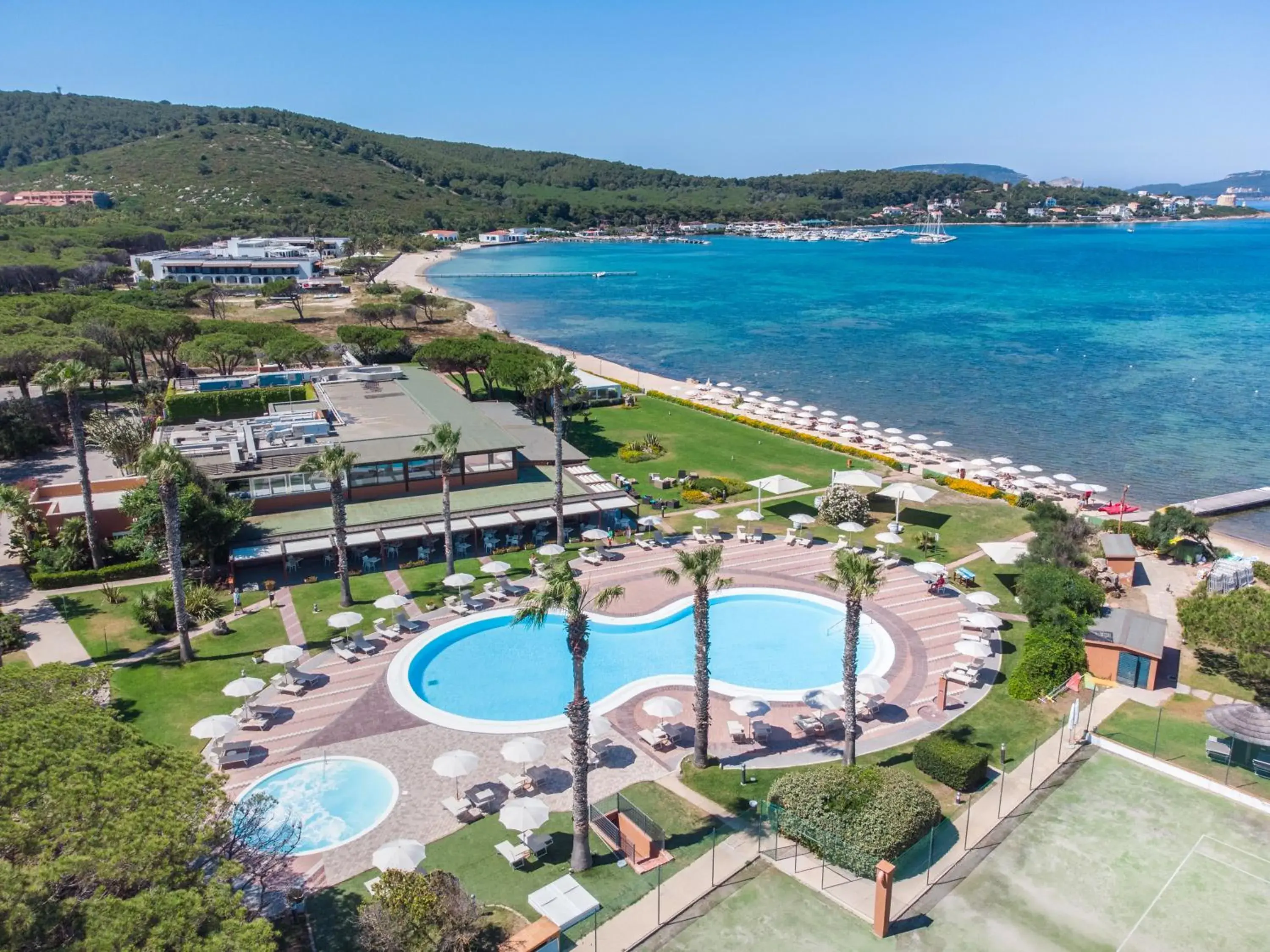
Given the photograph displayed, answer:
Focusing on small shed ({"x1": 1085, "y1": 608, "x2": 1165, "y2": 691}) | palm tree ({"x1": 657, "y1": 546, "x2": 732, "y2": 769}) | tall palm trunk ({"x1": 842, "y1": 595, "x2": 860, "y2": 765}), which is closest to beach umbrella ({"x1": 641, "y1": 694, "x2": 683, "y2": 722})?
palm tree ({"x1": 657, "y1": 546, "x2": 732, "y2": 769})

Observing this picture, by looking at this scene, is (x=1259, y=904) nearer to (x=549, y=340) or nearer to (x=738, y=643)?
(x=738, y=643)

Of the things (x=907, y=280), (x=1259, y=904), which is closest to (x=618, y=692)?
(x=1259, y=904)

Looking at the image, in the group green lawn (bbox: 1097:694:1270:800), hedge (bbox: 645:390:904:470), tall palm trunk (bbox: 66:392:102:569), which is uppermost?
tall palm trunk (bbox: 66:392:102:569)

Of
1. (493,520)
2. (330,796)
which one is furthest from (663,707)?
(493,520)

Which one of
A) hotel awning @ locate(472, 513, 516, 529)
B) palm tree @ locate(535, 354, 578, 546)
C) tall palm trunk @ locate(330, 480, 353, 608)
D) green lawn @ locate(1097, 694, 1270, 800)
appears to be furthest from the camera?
hotel awning @ locate(472, 513, 516, 529)

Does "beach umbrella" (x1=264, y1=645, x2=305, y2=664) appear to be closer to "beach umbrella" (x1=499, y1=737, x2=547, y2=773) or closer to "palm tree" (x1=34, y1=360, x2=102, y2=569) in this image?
"beach umbrella" (x1=499, y1=737, x2=547, y2=773)

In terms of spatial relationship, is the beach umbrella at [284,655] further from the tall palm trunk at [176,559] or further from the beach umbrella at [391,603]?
the beach umbrella at [391,603]
